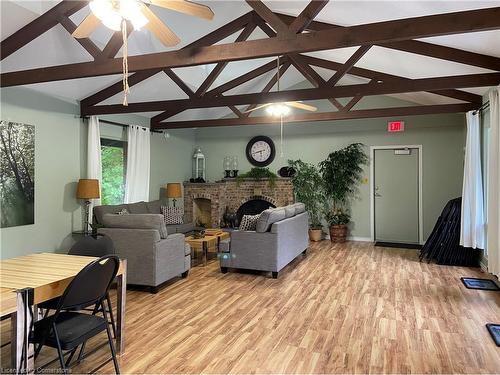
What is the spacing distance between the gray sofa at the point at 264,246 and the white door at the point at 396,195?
3249mm

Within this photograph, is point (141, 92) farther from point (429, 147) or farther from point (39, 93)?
point (429, 147)

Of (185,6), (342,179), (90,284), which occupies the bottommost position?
(90,284)

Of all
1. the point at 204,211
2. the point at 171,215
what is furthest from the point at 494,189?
the point at 204,211

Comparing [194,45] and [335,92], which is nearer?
[335,92]

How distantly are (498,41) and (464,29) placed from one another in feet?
4.79

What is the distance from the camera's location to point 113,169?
6.56m

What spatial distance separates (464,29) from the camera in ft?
8.29

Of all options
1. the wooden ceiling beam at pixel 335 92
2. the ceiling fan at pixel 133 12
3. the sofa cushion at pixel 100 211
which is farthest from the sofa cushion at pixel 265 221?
the ceiling fan at pixel 133 12

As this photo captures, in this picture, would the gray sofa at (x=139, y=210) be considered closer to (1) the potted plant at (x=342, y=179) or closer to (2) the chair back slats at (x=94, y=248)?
(2) the chair back slats at (x=94, y=248)

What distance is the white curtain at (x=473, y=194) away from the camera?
509 cm

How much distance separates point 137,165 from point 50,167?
1.83 m

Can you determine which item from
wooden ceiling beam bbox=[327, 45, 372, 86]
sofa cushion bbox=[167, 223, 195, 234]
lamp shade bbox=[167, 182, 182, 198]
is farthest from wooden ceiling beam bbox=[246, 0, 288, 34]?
lamp shade bbox=[167, 182, 182, 198]

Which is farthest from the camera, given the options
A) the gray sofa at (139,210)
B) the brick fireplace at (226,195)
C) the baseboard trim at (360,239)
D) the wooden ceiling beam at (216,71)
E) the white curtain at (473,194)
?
the brick fireplace at (226,195)

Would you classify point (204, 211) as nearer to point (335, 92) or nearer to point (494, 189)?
point (335, 92)
